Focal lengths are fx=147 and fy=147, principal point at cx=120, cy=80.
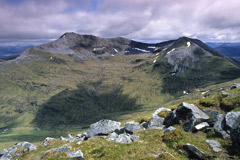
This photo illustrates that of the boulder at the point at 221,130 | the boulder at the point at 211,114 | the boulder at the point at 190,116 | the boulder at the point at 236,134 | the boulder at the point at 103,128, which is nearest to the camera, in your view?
the boulder at the point at 236,134

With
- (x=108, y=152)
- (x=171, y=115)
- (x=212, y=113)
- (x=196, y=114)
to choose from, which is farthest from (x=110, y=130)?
(x=212, y=113)

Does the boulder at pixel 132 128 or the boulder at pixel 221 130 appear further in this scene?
the boulder at pixel 132 128

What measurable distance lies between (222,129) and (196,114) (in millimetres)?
5700

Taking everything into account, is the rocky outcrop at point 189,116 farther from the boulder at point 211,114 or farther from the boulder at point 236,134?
the boulder at point 236,134

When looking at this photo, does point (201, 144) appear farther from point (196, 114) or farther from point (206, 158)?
point (196, 114)

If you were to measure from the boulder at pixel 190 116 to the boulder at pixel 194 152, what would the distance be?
7723mm

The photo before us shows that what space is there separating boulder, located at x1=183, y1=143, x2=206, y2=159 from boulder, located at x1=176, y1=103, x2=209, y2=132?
772 cm

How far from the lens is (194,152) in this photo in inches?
583

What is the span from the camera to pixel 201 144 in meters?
16.9

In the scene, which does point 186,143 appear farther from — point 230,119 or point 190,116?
point 190,116

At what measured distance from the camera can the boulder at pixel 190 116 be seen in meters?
22.9

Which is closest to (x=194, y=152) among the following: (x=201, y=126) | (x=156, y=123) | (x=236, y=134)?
(x=236, y=134)

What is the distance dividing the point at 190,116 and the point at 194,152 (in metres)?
10.5

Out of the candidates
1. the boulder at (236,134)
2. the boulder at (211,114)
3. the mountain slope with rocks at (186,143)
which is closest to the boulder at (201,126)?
the mountain slope with rocks at (186,143)
